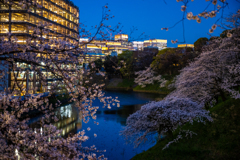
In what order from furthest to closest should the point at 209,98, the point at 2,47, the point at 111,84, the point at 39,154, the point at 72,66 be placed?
the point at 111,84 → the point at 209,98 → the point at 72,66 → the point at 2,47 → the point at 39,154

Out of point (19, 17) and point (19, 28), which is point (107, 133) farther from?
point (19, 28)

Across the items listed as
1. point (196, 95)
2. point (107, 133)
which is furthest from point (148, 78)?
point (107, 133)

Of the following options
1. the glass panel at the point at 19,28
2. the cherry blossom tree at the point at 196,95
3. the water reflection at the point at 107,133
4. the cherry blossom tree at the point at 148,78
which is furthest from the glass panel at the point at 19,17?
the cherry blossom tree at the point at 148,78

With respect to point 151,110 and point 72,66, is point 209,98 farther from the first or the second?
point 72,66

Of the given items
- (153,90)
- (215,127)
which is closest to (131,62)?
(153,90)

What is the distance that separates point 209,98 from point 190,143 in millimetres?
4903

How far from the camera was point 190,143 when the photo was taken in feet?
21.0

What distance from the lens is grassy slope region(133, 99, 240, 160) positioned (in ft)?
18.1

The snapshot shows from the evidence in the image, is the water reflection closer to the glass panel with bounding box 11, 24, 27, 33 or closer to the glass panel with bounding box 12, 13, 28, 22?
the glass panel with bounding box 11, 24, 27, 33

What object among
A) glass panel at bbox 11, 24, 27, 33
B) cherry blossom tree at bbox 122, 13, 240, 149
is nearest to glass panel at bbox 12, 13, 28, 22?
glass panel at bbox 11, 24, 27, 33

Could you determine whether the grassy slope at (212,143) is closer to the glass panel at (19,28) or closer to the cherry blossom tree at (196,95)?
the cherry blossom tree at (196,95)

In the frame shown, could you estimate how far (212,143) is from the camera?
6164 millimetres

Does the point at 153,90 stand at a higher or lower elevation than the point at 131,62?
lower

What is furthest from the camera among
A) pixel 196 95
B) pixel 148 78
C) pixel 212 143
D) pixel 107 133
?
pixel 148 78
